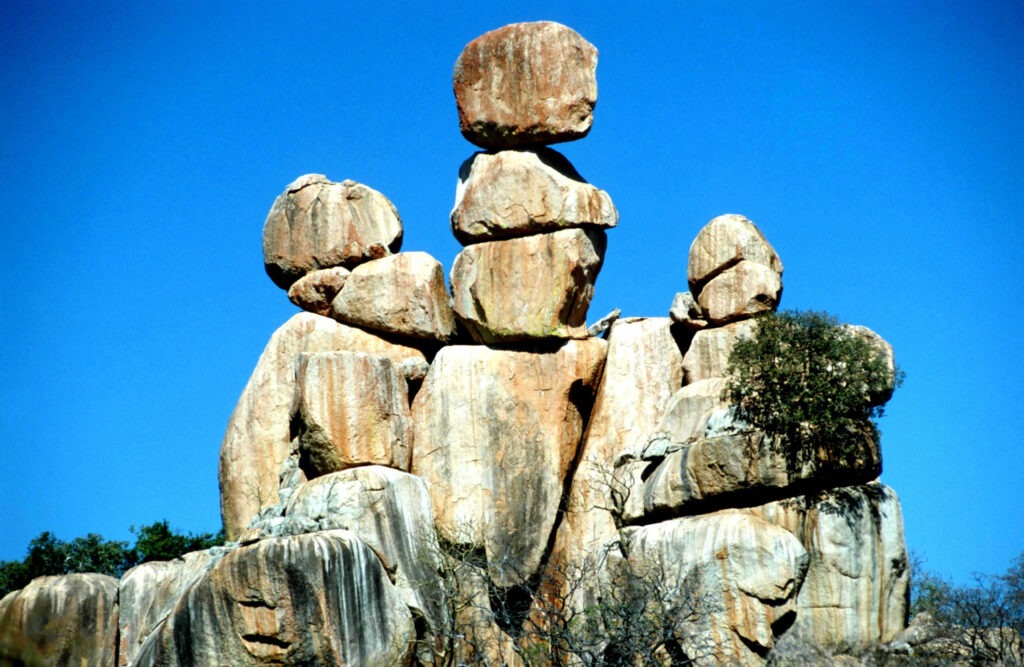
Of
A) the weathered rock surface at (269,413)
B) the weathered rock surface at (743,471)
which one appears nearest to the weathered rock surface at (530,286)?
the weathered rock surface at (269,413)

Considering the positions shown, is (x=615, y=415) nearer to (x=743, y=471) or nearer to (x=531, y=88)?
(x=743, y=471)

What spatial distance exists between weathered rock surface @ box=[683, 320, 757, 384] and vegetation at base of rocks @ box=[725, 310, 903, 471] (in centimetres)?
110

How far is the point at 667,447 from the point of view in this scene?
33312 mm

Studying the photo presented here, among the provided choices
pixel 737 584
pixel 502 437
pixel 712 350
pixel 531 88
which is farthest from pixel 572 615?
pixel 531 88

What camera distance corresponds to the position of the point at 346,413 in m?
34.7

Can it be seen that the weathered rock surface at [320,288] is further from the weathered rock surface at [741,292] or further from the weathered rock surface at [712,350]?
the weathered rock surface at [741,292]

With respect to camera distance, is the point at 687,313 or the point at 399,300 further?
the point at 399,300

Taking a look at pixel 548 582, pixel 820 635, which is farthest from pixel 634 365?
pixel 820 635

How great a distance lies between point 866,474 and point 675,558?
12.7ft

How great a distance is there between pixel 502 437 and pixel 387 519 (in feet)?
11.5

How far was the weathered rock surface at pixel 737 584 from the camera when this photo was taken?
30250 mm

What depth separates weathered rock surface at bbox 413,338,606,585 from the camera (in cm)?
3525

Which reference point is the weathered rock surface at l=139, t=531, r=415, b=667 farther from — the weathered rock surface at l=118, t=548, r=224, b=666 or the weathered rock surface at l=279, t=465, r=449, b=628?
the weathered rock surface at l=118, t=548, r=224, b=666

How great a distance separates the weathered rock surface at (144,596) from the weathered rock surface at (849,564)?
11.0 meters
